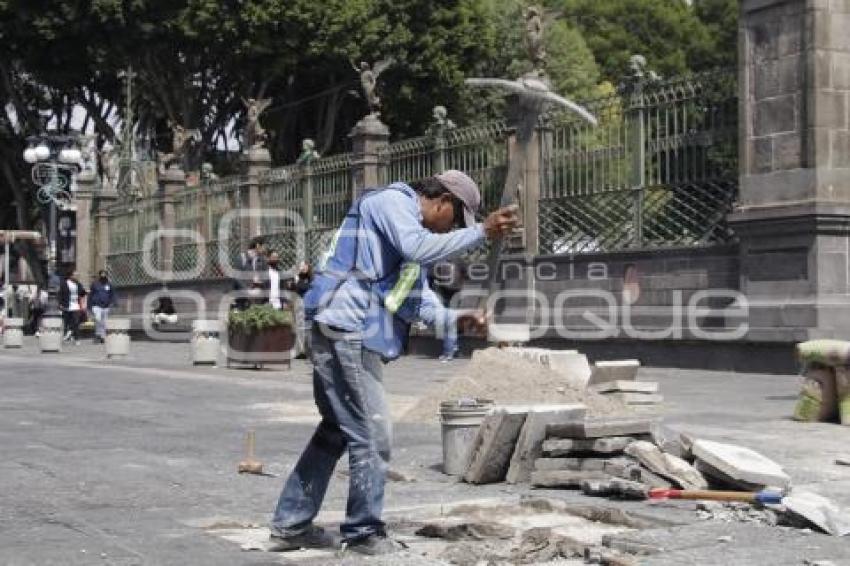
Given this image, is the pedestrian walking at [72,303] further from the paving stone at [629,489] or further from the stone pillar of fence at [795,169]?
the paving stone at [629,489]

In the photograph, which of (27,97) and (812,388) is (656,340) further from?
(27,97)

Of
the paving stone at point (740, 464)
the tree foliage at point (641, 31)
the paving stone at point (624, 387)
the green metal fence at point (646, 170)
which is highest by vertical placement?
the tree foliage at point (641, 31)

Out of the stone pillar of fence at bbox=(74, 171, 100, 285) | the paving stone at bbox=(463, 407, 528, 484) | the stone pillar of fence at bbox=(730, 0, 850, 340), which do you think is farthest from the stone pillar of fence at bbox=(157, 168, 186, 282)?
the paving stone at bbox=(463, 407, 528, 484)

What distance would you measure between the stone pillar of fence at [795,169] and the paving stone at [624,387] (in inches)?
170

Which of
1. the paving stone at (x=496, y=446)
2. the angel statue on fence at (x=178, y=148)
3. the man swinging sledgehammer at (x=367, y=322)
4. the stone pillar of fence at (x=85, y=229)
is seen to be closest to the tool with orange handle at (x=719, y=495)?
the paving stone at (x=496, y=446)

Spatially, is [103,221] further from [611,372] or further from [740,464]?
[740,464]

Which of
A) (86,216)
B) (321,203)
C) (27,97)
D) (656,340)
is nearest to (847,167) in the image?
(656,340)

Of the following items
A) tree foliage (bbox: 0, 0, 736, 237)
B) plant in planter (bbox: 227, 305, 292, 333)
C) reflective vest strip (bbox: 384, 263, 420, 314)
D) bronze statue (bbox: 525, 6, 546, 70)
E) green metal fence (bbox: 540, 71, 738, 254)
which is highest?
tree foliage (bbox: 0, 0, 736, 237)

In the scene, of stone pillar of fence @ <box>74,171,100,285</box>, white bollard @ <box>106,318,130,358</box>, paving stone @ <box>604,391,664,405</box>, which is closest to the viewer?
paving stone @ <box>604,391,664,405</box>

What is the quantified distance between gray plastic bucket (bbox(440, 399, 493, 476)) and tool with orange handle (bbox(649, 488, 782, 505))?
1.41 metres

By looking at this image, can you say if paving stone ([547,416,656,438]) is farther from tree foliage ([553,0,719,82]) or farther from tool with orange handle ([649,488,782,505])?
tree foliage ([553,0,719,82])

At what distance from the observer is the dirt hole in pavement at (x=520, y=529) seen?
5.64 meters

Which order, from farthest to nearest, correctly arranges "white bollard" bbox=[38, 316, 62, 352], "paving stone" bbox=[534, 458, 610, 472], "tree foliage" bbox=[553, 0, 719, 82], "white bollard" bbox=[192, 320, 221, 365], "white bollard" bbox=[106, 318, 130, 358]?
1. "tree foliage" bbox=[553, 0, 719, 82]
2. "white bollard" bbox=[38, 316, 62, 352]
3. "white bollard" bbox=[106, 318, 130, 358]
4. "white bollard" bbox=[192, 320, 221, 365]
5. "paving stone" bbox=[534, 458, 610, 472]

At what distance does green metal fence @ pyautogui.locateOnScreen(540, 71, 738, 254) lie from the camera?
54.4 ft
